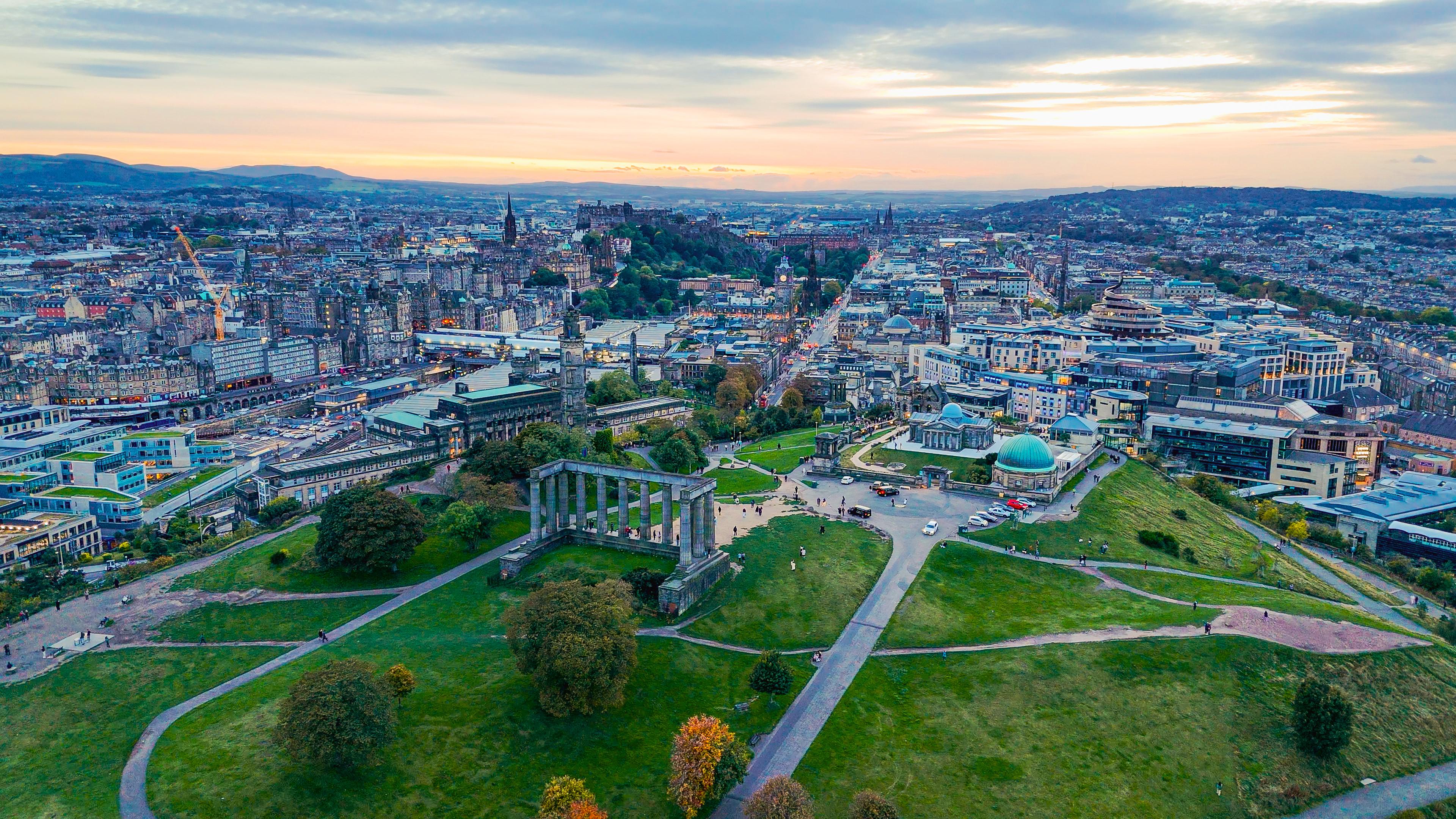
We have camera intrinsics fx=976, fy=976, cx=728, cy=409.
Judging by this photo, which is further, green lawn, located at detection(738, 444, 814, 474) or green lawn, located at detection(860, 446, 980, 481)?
green lawn, located at detection(738, 444, 814, 474)

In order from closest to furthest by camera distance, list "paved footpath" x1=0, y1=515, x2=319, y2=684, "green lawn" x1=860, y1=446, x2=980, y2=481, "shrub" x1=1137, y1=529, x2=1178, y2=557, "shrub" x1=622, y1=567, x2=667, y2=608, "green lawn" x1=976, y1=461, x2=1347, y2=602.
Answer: "paved footpath" x1=0, y1=515, x2=319, y2=684 < "shrub" x1=622, y1=567, x2=667, y2=608 < "green lawn" x1=976, y1=461, x2=1347, y2=602 < "shrub" x1=1137, y1=529, x2=1178, y2=557 < "green lawn" x1=860, y1=446, x2=980, y2=481

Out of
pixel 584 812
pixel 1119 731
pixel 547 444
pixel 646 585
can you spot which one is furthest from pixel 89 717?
pixel 1119 731

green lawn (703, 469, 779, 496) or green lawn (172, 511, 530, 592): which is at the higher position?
green lawn (703, 469, 779, 496)

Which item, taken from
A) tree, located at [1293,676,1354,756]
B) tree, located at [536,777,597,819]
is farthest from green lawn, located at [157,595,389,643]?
tree, located at [1293,676,1354,756]

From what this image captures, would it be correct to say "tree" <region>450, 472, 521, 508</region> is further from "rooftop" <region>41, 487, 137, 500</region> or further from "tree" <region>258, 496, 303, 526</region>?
"rooftop" <region>41, 487, 137, 500</region>

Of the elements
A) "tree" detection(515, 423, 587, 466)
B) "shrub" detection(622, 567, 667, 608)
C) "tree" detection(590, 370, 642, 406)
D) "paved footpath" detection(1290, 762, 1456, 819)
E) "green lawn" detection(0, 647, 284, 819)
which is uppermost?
"tree" detection(515, 423, 587, 466)

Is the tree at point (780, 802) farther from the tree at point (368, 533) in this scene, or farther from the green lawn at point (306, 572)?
the tree at point (368, 533)

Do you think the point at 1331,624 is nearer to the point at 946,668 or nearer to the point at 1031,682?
the point at 1031,682

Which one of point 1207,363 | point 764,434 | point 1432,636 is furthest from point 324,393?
point 1432,636

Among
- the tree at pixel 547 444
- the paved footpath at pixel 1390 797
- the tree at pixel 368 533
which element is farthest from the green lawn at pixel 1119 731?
the tree at pixel 547 444
